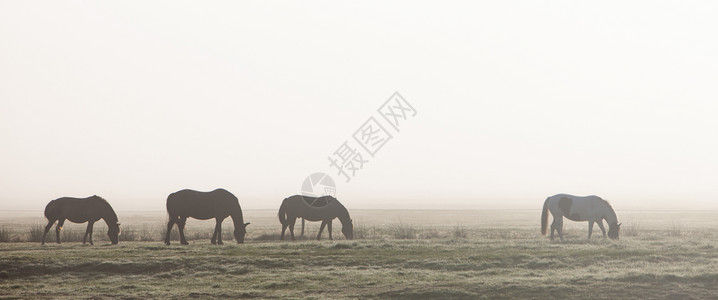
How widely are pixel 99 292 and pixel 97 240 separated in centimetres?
1695

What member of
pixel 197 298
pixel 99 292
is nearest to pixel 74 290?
pixel 99 292

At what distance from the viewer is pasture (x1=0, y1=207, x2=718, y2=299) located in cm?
1852

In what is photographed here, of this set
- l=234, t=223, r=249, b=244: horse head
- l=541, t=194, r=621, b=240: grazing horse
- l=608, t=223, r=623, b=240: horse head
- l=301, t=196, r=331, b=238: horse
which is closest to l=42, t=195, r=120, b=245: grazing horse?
l=234, t=223, r=249, b=244: horse head

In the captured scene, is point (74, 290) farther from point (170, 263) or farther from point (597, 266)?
point (597, 266)

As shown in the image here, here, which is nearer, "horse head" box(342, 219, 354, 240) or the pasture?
the pasture

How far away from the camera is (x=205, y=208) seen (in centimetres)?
3192

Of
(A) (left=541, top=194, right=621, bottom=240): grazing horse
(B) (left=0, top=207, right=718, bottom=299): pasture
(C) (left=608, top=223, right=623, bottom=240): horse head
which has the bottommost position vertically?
(B) (left=0, top=207, right=718, bottom=299): pasture

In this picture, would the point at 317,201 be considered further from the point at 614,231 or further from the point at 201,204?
the point at 614,231

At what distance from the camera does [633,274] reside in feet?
66.4

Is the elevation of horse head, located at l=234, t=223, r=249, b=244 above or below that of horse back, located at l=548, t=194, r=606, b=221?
below

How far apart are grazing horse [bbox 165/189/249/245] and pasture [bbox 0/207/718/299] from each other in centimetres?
302

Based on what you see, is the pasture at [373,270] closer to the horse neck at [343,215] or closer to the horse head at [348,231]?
the horse head at [348,231]

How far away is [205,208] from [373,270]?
12.3 m

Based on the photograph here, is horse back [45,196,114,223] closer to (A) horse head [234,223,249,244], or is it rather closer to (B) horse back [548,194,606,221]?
(A) horse head [234,223,249,244]
